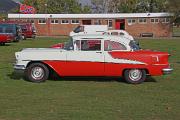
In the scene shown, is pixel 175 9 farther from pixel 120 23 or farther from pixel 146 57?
pixel 146 57

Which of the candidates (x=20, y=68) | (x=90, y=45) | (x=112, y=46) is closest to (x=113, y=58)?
(x=112, y=46)

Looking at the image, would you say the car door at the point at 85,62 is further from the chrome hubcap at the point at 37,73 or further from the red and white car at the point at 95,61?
the chrome hubcap at the point at 37,73

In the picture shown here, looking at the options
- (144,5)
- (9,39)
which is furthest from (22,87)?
(144,5)

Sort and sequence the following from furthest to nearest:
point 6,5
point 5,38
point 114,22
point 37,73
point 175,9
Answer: point 6,5, point 175,9, point 114,22, point 5,38, point 37,73

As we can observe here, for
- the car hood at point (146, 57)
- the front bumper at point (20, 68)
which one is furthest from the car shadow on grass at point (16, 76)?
the car hood at point (146, 57)

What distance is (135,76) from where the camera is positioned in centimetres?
1416

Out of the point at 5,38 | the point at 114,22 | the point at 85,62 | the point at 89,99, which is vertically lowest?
the point at 89,99

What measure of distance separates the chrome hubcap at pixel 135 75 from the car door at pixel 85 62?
0.89 m

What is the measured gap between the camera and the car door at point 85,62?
46.0ft

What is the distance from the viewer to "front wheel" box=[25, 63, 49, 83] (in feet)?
46.6

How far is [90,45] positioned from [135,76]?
1.67 meters

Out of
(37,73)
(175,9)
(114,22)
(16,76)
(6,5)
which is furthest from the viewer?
(6,5)

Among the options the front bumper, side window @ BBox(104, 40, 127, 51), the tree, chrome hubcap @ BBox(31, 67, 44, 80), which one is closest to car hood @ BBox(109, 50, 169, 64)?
side window @ BBox(104, 40, 127, 51)

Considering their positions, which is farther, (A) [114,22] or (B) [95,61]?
(A) [114,22]
